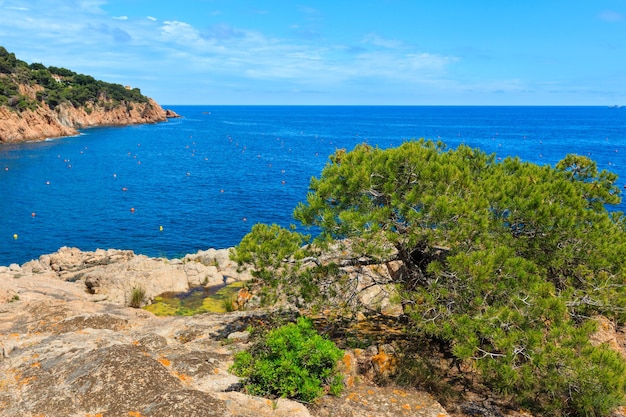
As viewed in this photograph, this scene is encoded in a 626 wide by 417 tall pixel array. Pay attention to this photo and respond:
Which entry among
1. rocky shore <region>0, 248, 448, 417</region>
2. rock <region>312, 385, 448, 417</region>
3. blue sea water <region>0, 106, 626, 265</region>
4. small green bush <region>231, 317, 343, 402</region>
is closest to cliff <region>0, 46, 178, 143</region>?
blue sea water <region>0, 106, 626, 265</region>

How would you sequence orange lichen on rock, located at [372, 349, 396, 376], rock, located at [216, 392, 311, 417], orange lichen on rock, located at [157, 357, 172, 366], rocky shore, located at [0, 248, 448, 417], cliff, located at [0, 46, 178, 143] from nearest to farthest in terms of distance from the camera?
rocky shore, located at [0, 248, 448, 417] → rock, located at [216, 392, 311, 417] → orange lichen on rock, located at [157, 357, 172, 366] → orange lichen on rock, located at [372, 349, 396, 376] → cliff, located at [0, 46, 178, 143]

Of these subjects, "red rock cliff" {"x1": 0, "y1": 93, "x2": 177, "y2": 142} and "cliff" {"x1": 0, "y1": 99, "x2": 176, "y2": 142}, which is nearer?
"cliff" {"x1": 0, "y1": 99, "x2": 176, "y2": 142}

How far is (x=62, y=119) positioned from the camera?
120 metres

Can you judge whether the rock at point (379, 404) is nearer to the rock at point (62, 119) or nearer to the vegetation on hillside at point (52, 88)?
the vegetation on hillside at point (52, 88)

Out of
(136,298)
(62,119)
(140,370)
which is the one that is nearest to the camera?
(140,370)

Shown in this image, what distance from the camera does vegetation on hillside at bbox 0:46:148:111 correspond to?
101000 mm

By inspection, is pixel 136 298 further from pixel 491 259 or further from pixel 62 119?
pixel 62 119

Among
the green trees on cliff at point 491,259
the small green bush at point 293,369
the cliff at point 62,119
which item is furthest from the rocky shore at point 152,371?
the cliff at point 62,119

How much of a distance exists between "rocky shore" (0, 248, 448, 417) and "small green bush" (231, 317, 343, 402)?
35 cm

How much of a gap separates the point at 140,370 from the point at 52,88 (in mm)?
141186

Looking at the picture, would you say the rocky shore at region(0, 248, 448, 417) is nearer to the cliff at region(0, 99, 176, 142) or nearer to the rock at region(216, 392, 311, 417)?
the rock at region(216, 392, 311, 417)

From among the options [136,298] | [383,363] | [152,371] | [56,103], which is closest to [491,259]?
[383,363]

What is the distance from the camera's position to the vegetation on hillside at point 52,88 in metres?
101

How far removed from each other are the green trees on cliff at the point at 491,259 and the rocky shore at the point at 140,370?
2253 millimetres
